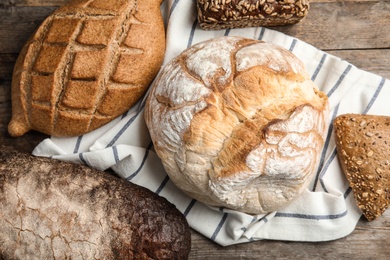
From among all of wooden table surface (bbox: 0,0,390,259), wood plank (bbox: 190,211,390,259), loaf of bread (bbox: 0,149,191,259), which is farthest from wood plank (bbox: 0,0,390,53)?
wood plank (bbox: 190,211,390,259)

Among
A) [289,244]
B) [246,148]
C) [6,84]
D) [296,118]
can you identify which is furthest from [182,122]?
[6,84]

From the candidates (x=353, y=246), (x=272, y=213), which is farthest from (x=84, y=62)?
(x=353, y=246)

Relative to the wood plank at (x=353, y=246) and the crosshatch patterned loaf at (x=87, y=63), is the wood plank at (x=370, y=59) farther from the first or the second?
the crosshatch patterned loaf at (x=87, y=63)

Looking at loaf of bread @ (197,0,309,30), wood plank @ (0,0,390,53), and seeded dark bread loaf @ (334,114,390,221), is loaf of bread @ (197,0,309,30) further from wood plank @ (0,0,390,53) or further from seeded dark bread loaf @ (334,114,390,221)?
seeded dark bread loaf @ (334,114,390,221)

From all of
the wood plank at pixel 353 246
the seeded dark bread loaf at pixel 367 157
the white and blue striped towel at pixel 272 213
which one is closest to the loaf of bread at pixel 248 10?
the white and blue striped towel at pixel 272 213

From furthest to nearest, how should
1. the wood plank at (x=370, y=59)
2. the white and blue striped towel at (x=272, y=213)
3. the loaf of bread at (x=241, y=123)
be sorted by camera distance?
1. the wood plank at (x=370, y=59)
2. the white and blue striped towel at (x=272, y=213)
3. the loaf of bread at (x=241, y=123)

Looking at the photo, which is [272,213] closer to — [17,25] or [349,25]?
[349,25]

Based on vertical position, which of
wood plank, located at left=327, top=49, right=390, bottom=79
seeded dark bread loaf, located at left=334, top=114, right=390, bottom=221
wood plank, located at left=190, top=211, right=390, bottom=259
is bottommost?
wood plank, located at left=190, top=211, right=390, bottom=259
